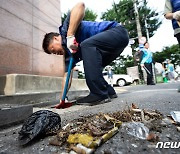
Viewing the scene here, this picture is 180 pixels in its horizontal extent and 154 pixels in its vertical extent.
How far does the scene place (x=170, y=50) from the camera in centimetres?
2267

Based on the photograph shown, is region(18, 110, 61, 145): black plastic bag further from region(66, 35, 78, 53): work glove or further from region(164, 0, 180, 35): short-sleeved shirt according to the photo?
region(164, 0, 180, 35): short-sleeved shirt

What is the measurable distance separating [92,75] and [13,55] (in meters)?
1.71

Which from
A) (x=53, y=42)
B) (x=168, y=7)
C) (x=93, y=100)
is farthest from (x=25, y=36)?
(x=168, y=7)

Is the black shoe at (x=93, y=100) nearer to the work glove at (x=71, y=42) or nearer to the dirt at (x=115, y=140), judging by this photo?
the work glove at (x=71, y=42)

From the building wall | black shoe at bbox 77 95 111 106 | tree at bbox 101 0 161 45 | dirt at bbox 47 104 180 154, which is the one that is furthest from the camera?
tree at bbox 101 0 161 45

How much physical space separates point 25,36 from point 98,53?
75.5 inches

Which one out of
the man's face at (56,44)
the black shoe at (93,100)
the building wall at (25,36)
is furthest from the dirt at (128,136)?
the building wall at (25,36)

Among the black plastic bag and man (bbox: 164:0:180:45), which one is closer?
the black plastic bag

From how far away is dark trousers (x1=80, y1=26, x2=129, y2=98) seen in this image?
197 centimetres

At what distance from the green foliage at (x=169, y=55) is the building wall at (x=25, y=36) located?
20.9 m

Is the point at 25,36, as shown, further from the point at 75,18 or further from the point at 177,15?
the point at 177,15

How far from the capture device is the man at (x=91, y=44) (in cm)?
198

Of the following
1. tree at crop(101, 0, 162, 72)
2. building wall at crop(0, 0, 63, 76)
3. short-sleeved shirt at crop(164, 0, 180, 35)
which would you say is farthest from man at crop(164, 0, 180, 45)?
tree at crop(101, 0, 162, 72)

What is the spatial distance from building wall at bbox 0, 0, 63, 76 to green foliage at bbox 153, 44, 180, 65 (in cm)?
2089
